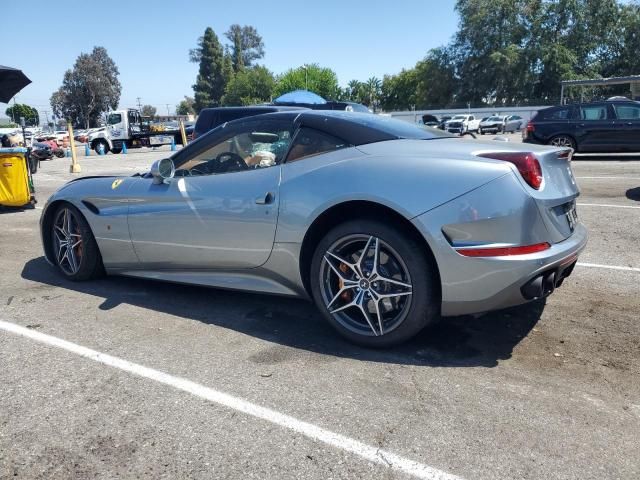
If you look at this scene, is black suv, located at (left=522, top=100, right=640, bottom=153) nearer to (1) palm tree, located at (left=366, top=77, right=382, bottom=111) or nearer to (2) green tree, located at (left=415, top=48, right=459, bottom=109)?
(2) green tree, located at (left=415, top=48, right=459, bottom=109)

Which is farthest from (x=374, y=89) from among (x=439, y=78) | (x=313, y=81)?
(x=439, y=78)

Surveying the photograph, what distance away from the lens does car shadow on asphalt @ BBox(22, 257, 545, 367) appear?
3148mm

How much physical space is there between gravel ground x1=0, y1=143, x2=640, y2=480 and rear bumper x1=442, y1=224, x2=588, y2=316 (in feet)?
1.20

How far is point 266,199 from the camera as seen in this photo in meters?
3.46

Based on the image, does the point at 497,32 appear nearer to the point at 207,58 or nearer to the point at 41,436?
the point at 207,58

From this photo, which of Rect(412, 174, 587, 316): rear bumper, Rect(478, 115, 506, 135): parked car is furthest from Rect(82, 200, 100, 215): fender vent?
Rect(478, 115, 506, 135): parked car

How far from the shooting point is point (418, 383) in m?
2.80

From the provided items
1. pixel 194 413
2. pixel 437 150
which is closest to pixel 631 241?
pixel 437 150

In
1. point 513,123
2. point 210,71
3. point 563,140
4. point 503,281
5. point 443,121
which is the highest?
point 210,71

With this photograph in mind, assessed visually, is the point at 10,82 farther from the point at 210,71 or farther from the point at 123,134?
the point at 210,71

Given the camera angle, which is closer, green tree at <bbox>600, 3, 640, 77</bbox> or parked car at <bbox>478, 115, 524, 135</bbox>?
parked car at <bbox>478, 115, 524, 135</bbox>

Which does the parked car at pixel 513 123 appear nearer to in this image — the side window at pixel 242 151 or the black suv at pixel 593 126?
the black suv at pixel 593 126

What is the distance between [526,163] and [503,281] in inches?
26.7

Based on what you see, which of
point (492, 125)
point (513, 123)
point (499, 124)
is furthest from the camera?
point (513, 123)
